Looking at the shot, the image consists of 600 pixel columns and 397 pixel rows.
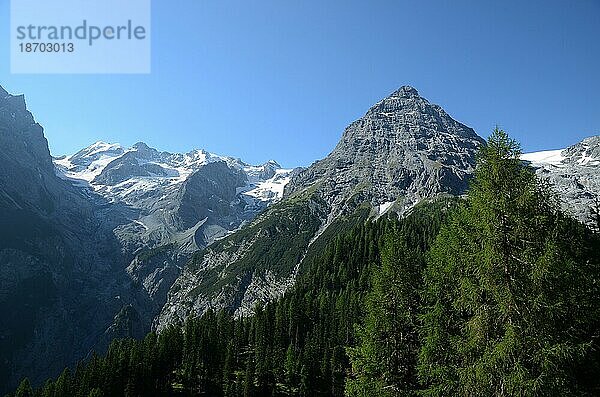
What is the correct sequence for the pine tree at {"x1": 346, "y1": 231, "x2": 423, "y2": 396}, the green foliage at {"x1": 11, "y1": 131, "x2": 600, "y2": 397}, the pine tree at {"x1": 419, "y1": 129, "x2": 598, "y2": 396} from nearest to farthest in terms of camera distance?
the pine tree at {"x1": 419, "y1": 129, "x2": 598, "y2": 396} → the green foliage at {"x1": 11, "y1": 131, "x2": 600, "y2": 397} → the pine tree at {"x1": 346, "y1": 231, "x2": 423, "y2": 396}

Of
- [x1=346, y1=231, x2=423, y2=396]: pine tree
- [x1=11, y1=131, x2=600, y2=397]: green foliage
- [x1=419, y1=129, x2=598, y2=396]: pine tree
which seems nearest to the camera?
[x1=419, y1=129, x2=598, y2=396]: pine tree

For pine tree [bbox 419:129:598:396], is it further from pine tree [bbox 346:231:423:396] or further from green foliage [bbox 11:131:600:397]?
pine tree [bbox 346:231:423:396]

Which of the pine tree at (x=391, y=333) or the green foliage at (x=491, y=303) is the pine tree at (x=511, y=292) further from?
the pine tree at (x=391, y=333)

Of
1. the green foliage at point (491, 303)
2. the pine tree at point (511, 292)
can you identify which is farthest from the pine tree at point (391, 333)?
the pine tree at point (511, 292)

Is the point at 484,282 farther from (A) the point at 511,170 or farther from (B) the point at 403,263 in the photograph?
(B) the point at 403,263

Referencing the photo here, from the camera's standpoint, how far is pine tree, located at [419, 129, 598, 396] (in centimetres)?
1579

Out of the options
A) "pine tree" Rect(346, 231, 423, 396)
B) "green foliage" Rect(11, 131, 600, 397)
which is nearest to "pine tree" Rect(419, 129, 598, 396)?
"green foliage" Rect(11, 131, 600, 397)

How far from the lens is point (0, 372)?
19138 centimetres

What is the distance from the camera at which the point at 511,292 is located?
16.4 meters

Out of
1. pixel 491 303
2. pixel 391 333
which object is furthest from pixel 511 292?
pixel 391 333

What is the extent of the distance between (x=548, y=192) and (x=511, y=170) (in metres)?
1.64

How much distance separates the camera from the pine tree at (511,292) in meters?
15.8

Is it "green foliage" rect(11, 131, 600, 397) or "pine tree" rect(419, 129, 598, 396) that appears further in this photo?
"green foliage" rect(11, 131, 600, 397)

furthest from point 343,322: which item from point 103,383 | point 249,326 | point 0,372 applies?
point 0,372
